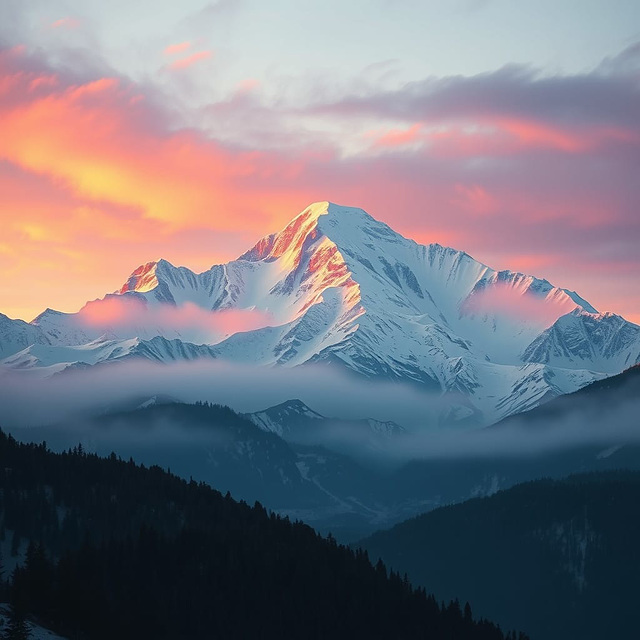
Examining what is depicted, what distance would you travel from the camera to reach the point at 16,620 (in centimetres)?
19425
